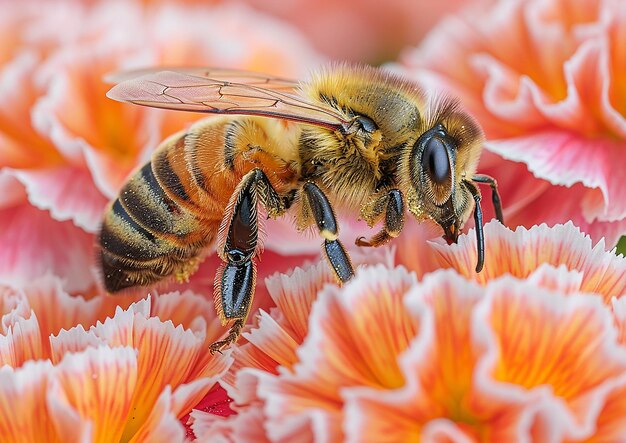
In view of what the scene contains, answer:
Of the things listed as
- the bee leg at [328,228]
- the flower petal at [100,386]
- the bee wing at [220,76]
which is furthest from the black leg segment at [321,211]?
the flower petal at [100,386]

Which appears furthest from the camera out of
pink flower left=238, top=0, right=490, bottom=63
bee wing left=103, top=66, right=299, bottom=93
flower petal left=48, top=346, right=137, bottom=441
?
pink flower left=238, top=0, right=490, bottom=63

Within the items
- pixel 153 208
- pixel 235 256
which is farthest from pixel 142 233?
pixel 235 256

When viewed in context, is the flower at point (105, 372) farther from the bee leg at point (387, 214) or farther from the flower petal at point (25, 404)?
the bee leg at point (387, 214)

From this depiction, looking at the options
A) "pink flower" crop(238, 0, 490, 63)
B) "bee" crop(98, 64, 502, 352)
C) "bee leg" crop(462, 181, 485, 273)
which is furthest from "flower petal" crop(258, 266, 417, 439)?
"pink flower" crop(238, 0, 490, 63)

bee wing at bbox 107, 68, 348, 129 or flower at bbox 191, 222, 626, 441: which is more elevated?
bee wing at bbox 107, 68, 348, 129

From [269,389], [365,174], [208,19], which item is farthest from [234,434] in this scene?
[208,19]

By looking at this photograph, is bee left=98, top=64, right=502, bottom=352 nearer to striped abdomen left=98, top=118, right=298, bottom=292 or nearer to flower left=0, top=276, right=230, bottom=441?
striped abdomen left=98, top=118, right=298, bottom=292
